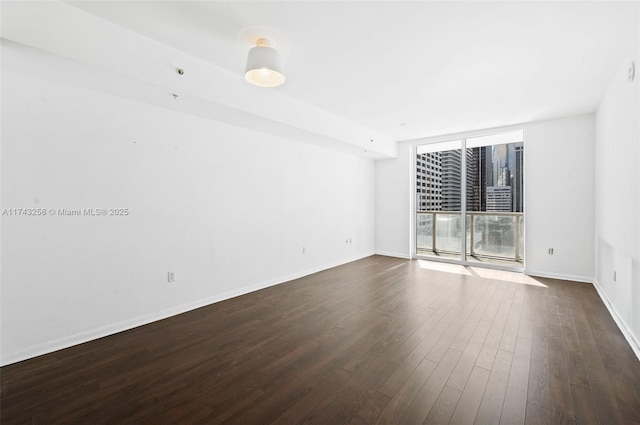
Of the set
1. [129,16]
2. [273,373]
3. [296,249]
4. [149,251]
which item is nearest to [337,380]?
[273,373]

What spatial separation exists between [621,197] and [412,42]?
8.70 ft

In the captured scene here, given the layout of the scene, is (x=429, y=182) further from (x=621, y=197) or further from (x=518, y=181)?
(x=621, y=197)

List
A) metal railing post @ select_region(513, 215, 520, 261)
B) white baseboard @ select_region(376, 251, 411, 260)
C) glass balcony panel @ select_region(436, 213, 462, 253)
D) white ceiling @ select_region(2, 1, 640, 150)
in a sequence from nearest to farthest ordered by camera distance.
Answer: white ceiling @ select_region(2, 1, 640, 150) → metal railing post @ select_region(513, 215, 520, 261) → glass balcony panel @ select_region(436, 213, 462, 253) → white baseboard @ select_region(376, 251, 411, 260)

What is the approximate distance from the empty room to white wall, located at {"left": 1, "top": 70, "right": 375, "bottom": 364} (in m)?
0.02

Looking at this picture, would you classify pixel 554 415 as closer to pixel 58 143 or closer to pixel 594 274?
pixel 594 274

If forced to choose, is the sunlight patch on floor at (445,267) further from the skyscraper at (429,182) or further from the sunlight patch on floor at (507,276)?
the skyscraper at (429,182)

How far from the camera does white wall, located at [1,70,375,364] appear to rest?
2279 millimetres

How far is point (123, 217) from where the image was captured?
2.82 metres

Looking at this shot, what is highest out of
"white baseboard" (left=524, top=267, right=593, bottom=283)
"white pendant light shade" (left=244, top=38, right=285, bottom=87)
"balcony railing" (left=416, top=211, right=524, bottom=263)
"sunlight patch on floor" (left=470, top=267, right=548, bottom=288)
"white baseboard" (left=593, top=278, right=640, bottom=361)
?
"white pendant light shade" (left=244, top=38, right=285, bottom=87)

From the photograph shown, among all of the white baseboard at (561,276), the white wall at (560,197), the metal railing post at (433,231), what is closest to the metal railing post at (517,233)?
the white wall at (560,197)

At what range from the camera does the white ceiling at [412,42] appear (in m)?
2.08

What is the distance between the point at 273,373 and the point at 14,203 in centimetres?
251

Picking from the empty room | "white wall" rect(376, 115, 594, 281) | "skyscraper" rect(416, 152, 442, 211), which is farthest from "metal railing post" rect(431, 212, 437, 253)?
the empty room

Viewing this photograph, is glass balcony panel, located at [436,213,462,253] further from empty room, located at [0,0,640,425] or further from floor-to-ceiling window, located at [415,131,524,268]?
empty room, located at [0,0,640,425]
